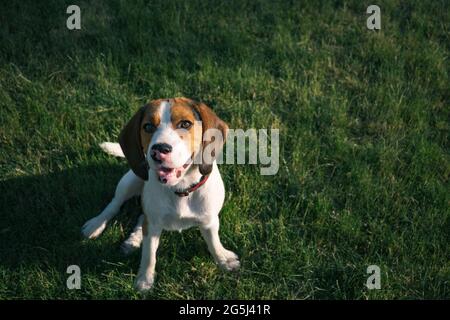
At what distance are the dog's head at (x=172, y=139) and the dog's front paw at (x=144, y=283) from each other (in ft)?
2.78

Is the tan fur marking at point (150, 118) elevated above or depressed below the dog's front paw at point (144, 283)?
above

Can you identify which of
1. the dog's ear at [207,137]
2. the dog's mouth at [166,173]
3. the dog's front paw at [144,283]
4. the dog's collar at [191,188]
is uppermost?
the dog's ear at [207,137]

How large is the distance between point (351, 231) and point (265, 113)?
164 centimetres

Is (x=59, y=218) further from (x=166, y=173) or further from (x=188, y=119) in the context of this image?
(x=188, y=119)

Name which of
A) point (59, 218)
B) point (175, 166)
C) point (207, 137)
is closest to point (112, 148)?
point (59, 218)

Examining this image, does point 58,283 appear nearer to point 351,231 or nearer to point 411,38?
point 351,231

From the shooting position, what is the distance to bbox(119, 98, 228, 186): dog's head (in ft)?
10.6

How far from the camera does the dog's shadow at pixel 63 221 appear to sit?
4.16 metres

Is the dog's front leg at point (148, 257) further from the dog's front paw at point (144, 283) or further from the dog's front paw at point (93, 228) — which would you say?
the dog's front paw at point (93, 228)

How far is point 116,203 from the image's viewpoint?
4.43 m

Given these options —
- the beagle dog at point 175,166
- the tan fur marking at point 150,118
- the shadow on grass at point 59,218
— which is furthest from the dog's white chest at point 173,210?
the shadow on grass at point 59,218

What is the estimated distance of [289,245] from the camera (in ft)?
14.0

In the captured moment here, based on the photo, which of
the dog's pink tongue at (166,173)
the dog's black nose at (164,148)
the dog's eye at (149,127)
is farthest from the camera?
the dog's eye at (149,127)

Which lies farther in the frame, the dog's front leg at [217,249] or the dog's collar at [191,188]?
the dog's front leg at [217,249]
